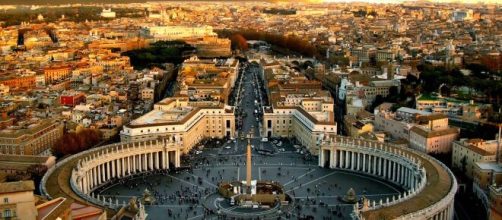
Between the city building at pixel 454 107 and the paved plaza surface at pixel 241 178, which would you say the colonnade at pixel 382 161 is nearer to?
the paved plaza surface at pixel 241 178

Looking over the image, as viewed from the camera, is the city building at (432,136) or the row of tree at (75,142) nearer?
the city building at (432,136)

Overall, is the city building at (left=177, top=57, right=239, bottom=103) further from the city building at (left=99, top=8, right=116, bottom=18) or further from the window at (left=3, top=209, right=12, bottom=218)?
the city building at (left=99, top=8, right=116, bottom=18)

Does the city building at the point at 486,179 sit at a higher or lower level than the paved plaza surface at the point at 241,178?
higher

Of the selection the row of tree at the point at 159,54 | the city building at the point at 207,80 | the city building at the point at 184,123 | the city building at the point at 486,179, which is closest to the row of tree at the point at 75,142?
the city building at the point at 184,123

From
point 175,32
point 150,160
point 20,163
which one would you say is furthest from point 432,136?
point 175,32

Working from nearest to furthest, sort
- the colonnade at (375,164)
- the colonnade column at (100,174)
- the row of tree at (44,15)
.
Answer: the colonnade at (375,164)
the colonnade column at (100,174)
the row of tree at (44,15)

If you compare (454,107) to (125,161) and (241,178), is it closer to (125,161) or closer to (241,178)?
(241,178)
